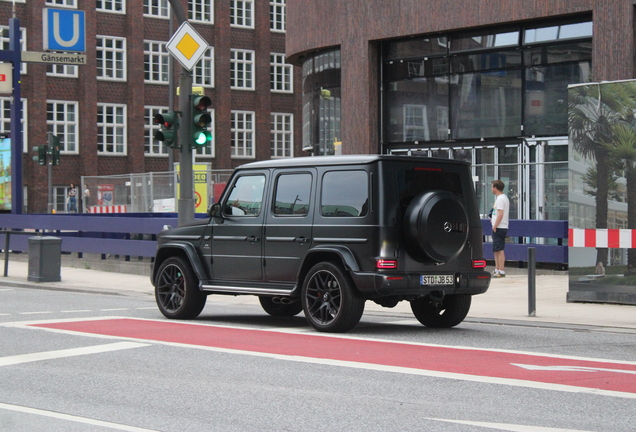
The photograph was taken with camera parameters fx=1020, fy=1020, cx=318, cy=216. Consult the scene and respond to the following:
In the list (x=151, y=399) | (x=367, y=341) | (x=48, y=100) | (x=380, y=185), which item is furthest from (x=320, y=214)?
(x=48, y=100)

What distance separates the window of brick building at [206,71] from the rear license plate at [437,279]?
158ft

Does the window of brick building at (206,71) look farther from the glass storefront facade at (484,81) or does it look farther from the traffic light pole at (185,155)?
the traffic light pole at (185,155)

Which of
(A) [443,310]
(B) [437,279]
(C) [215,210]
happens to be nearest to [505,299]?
(A) [443,310]

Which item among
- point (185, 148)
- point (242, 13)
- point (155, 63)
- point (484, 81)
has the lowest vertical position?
point (185, 148)

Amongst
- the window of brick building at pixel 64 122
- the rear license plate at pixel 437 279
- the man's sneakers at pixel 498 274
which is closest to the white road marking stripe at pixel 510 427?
the rear license plate at pixel 437 279

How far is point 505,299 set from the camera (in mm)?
16062

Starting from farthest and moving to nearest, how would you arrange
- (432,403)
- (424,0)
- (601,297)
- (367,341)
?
(424,0) < (601,297) < (367,341) < (432,403)

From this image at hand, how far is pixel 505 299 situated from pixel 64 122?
41442 mm

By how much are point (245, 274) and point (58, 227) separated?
1454 cm

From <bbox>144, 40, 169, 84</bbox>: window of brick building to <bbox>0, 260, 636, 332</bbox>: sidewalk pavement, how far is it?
34128 millimetres

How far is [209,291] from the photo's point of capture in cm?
1269

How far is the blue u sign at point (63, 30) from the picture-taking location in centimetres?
2609

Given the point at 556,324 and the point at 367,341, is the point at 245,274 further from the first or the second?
the point at 556,324

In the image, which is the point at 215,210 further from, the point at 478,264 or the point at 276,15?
the point at 276,15
